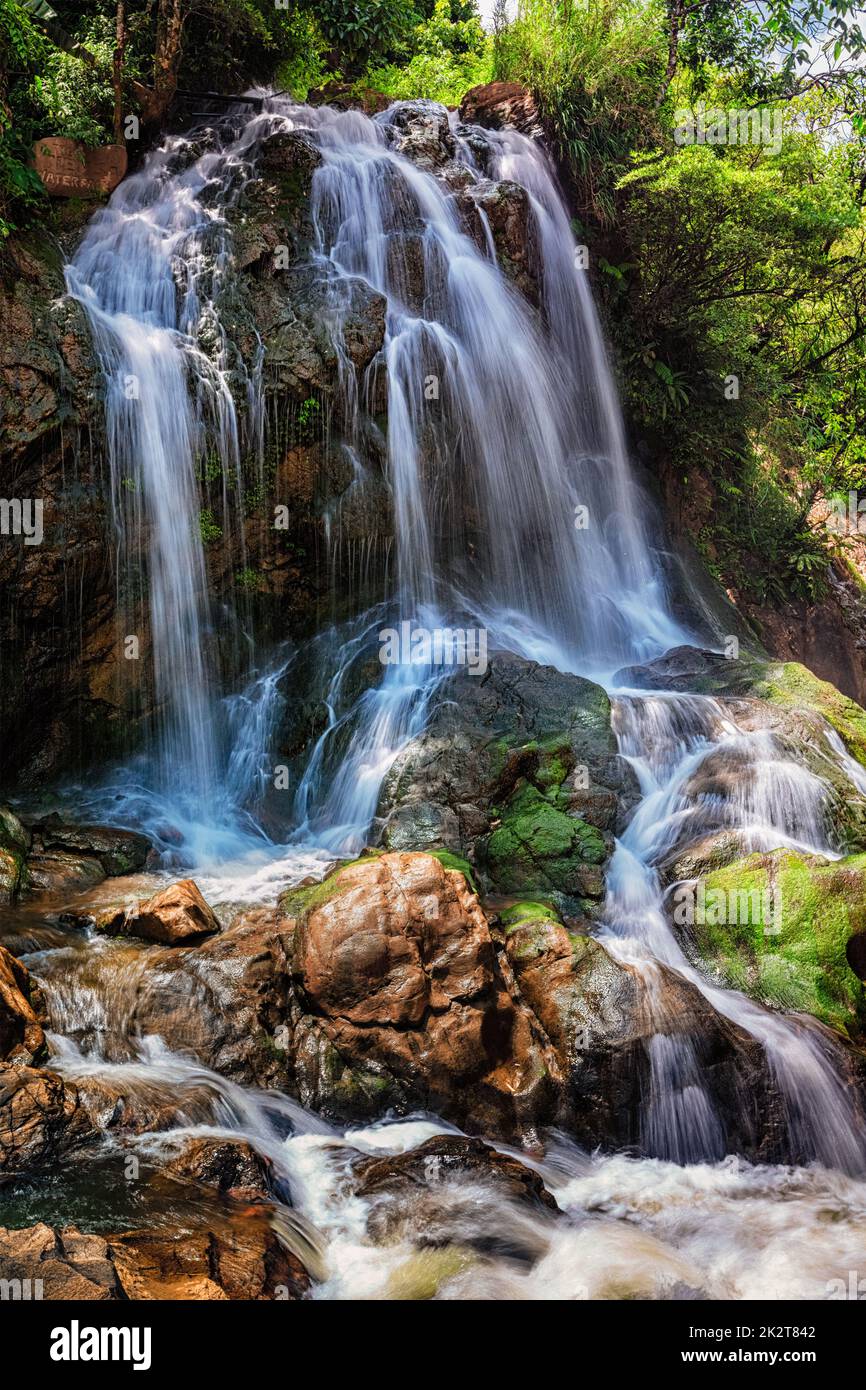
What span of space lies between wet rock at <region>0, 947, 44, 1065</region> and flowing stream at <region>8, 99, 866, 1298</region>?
0.21 metres

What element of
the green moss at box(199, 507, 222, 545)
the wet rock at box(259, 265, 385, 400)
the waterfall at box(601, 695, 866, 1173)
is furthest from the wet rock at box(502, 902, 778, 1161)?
the wet rock at box(259, 265, 385, 400)

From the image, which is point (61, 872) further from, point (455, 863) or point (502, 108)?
point (502, 108)

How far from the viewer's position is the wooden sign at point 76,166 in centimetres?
1046

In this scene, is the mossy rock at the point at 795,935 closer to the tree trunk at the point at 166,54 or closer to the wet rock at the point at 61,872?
the wet rock at the point at 61,872

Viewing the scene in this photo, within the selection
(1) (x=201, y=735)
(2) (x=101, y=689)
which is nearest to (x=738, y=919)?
(1) (x=201, y=735)

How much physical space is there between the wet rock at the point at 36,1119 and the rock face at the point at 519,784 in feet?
11.6

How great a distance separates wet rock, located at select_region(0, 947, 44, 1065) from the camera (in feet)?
17.6

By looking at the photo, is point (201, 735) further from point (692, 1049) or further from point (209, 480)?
point (692, 1049)

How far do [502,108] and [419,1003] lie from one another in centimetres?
1393

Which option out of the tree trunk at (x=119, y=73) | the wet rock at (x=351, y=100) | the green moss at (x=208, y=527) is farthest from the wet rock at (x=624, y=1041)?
the wet rock at (x=351, y=100)

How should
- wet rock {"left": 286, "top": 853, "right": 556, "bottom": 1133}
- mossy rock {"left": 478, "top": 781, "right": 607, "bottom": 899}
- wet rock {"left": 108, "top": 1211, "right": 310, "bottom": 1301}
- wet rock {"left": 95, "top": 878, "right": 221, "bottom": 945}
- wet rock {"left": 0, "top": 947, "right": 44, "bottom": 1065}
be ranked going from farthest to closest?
mossy rock {"left": 478, "top": 781, "right": 607, "bottom": 899} < wet rock {"left": 95, "top": 878, "right": 221, "bottom": 945} < wet rock {"left": 286, "top": 853, "right": 556, "bottom": 1133} < wet rock {"left": 0, "top": 947, "right": 44, "bottom": 1065} < wet rock {"left": 108, "top": 1211, "right": 310, "bottom": 1301}

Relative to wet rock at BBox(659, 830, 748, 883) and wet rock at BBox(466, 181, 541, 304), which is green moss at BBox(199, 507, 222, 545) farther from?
wet rock at BBox(466, 181, 541, 304)

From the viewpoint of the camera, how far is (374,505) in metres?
11.0

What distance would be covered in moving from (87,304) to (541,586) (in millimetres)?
6125
